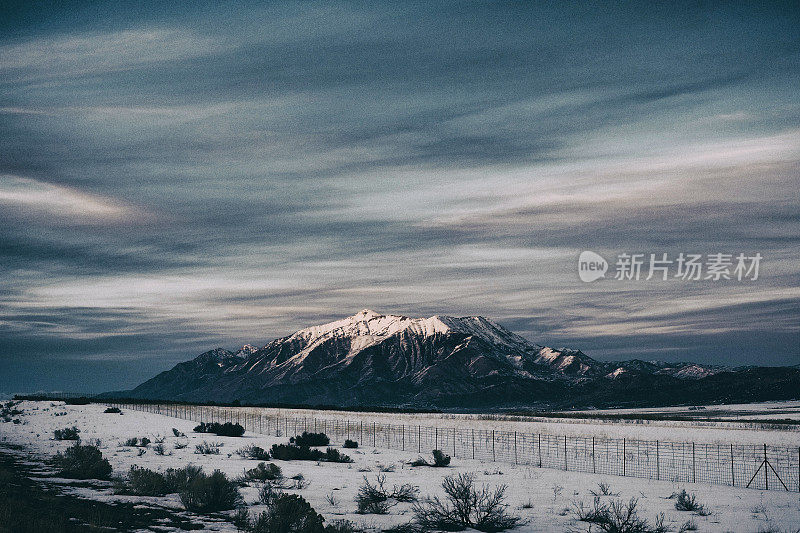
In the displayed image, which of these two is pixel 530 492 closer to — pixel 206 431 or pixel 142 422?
pixel 206 431

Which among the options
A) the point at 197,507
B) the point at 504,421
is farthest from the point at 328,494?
the point at 504,421

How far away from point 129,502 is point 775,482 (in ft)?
109

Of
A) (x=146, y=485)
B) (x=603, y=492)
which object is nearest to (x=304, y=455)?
(x=146, y=485)

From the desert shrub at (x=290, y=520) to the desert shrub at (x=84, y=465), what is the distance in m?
15.0

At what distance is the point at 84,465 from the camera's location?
35188 millimetres

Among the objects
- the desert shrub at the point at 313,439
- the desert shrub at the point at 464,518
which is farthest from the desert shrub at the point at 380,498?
the desert shrub at the point at 313,439

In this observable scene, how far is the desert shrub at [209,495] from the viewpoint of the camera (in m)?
26.4

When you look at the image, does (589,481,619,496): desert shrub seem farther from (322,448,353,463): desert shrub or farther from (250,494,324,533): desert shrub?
(322,448,353,463): desert shrub

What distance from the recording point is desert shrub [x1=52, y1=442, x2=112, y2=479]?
34.2m

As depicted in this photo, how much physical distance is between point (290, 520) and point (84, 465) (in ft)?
59.8

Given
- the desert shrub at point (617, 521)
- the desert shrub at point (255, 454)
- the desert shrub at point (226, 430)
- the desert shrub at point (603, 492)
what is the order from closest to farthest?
the desert shrub at point (617, 521) → the desert shrub at point (603, 492) → the desert shrub at point (255, 454) → the desert shrub at point (226, 430)

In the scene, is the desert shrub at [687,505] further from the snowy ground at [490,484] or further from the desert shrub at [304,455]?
the desert shrub at [304,455]

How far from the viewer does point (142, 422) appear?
8519 cm

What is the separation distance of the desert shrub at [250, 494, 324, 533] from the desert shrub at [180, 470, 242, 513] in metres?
4.70
